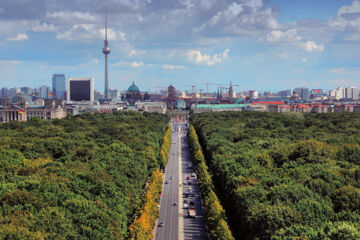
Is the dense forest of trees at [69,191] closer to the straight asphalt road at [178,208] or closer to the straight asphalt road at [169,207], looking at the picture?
the straight asphalt road at [169,207]

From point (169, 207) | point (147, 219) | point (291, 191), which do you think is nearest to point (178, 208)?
point (169, 207)

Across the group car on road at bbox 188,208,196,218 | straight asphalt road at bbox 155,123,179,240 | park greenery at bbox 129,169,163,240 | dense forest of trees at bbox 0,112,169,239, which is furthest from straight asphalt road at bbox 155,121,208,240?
dense forest of trees at bbox 0,112,169,239

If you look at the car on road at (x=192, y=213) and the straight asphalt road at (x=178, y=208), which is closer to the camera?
the straight asphalt road at (x=178, y=208)

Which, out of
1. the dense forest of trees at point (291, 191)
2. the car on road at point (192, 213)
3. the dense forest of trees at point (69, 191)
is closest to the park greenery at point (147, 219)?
the dense forest of trees at point (69, 191)

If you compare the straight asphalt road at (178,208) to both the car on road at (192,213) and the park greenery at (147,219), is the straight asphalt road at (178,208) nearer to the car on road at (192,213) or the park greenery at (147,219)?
the car on road at (192,213)

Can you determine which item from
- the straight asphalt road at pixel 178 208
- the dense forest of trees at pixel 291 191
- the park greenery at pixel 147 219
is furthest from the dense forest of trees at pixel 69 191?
Answer: the dense forest of trees at pixel 291 191

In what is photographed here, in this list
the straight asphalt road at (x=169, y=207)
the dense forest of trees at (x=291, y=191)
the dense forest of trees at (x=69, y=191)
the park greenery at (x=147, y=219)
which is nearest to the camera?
the dense forest of trees at (x=69, y=191)

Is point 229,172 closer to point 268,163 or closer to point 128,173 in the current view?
point 268,163

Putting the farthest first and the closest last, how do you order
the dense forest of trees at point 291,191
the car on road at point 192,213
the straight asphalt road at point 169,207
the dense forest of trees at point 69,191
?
the car on road at point 192,213 < the straight asphalt road at point 169,207 < the dense forest of trees at point 291,191 < the dense forest of trees at point 69,191

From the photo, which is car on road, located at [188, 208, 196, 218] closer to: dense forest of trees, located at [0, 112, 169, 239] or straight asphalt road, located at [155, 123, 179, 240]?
straight asphalt road, located at [155, 123, 179, 240]

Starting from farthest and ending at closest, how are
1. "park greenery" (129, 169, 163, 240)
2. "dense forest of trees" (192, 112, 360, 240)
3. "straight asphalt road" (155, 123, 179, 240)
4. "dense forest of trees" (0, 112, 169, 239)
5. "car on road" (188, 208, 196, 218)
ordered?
"car on road" (188, 208, 196, 218) → "straight asphalt road" (155, 123, 179, 240) → "park greenery" (129, 169, 163, 240) → "dense forest of trees" (192, 112, 360, 240) → "dense forest of trees" (0, 112, 169, 239)

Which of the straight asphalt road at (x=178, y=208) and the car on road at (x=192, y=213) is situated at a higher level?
the car on road at (x=192, y=213)

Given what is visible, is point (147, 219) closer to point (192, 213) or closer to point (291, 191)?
point (192, 213)

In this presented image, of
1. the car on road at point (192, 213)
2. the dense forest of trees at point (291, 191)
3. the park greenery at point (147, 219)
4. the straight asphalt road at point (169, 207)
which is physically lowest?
the straight asphalt road at point (169, 207)
